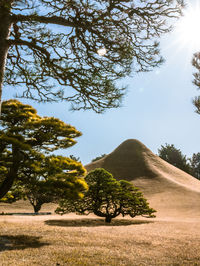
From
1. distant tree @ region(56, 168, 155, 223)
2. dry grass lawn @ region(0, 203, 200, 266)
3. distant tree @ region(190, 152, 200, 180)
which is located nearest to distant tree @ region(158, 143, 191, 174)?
distant tree @ region(190, 152, 200, 180)

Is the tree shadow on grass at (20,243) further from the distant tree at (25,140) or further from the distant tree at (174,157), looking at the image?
the distant tree at (174,157)

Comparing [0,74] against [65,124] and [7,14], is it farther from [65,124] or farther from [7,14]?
[65,124]

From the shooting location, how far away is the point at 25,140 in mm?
8055

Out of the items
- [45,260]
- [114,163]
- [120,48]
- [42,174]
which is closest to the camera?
[45,260]

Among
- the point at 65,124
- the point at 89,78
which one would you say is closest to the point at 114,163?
the point at 65,124

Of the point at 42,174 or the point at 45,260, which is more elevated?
the point at 42,174

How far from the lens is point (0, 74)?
527cm

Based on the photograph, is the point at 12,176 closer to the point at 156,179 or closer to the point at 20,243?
the point at 20,243

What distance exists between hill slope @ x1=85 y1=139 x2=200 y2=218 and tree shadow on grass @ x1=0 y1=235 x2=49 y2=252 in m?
16.5

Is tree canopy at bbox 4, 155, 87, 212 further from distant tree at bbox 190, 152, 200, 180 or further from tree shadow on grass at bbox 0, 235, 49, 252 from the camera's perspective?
distant tree at bbox 190, 152, 200, 180

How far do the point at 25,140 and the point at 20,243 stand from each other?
326 cm

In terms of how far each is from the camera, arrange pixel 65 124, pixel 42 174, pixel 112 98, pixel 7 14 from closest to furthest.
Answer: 1. pixel 7 14
2. pixel 112 98
3. pixel 42 174
4. pixel 65 124

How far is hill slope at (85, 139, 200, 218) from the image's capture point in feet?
76.5

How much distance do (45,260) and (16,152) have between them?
4.00 metres
